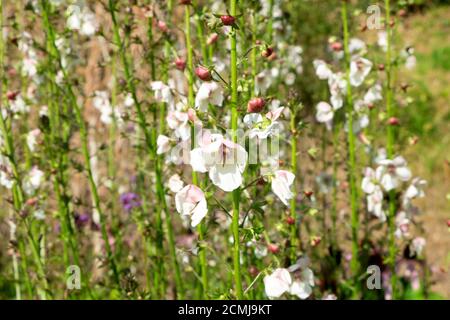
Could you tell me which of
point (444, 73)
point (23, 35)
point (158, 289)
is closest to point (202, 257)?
point (158, 289)

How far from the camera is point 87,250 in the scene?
3.87 m

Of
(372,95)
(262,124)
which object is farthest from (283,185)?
(372,95)

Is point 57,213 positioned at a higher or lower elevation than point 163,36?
lower

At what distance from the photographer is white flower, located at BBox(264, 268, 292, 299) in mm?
1906

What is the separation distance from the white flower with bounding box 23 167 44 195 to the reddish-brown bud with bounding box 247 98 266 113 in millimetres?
1460

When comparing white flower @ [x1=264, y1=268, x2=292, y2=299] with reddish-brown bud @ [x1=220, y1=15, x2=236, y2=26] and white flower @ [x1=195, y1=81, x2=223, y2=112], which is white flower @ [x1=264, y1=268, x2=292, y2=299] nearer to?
white flower @ [x1=195, y1=81, x2=223, y2=112]

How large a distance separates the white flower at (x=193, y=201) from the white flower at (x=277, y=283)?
33 cm

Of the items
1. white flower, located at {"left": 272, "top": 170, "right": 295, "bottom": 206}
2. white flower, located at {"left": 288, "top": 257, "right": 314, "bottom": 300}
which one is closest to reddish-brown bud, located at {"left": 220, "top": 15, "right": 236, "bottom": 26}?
white flower, located at {"left": 272, "top": 170, "right": 295, "bottom": 206}

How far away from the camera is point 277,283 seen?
1.91 meters

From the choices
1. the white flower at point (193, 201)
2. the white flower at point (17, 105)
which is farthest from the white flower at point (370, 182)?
the white flower at point (17, 105)

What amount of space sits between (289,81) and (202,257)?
3.72 ft

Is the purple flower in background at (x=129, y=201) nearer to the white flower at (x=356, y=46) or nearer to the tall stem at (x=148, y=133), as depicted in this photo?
the tall stem at (x=148, y=133)

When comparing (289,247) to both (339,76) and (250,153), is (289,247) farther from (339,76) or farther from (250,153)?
(339,76)

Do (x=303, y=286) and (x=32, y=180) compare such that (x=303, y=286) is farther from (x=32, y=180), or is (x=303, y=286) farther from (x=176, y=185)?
(x=32, y=180)
